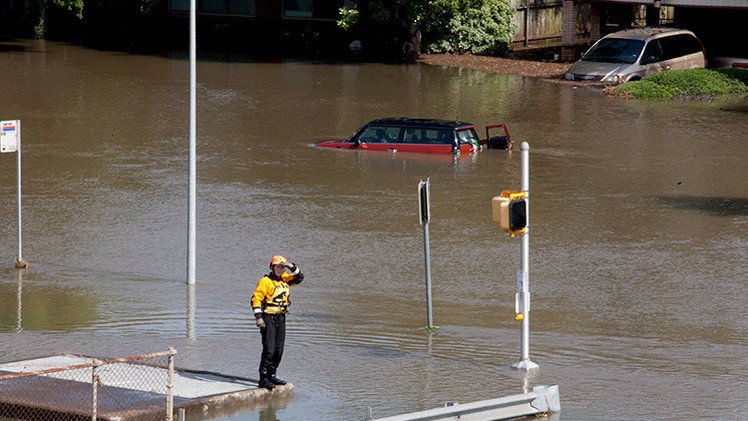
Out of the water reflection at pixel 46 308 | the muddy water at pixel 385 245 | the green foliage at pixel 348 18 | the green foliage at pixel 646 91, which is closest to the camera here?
the muddy water at pixel 385 245

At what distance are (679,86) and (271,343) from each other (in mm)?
26809

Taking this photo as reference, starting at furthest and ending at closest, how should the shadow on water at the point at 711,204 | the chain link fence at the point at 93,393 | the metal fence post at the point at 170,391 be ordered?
the shadow on water at the point at 711,204
the chain link fence at the point at 93,393
the metal fence post at the point at 170,391

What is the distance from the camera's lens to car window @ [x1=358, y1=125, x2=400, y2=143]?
29.5 meters

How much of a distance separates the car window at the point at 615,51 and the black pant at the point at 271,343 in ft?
91.3

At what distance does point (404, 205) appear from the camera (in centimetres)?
2462

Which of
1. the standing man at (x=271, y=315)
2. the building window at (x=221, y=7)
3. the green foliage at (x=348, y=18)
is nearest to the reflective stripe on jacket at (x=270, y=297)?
the standing man at (x=271, y=315)

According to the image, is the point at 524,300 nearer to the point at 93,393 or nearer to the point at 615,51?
the point at 93,393

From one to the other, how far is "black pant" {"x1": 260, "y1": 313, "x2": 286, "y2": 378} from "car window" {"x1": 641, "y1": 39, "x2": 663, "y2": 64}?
2804 centimetres

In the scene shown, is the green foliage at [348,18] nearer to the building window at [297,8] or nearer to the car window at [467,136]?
the building window at [297,8]

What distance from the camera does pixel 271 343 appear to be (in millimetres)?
13539

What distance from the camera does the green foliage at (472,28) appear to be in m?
45.3

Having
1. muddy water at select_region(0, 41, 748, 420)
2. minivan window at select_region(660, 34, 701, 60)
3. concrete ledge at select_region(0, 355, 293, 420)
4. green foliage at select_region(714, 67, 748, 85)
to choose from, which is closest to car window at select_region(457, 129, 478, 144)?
muddy water at select_region(0, 41, 748, 420)

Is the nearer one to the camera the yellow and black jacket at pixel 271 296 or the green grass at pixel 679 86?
the yellow and black jacket at pixel 271 296

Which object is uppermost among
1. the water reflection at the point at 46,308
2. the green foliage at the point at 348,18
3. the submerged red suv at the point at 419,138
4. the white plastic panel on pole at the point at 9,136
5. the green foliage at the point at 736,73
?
the green foliage at the point at 348,18
